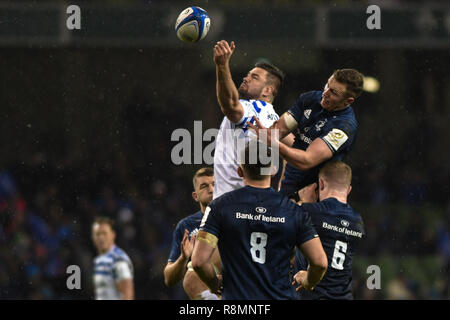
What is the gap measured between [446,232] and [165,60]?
24.5 ft

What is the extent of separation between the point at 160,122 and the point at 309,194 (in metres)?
11.2

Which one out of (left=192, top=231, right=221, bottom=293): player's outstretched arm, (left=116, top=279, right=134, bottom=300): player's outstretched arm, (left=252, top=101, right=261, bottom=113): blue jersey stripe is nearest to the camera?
(left=192, top=231, right=221, bottom=293): player's outstretched arm

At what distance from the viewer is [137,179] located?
17.5m

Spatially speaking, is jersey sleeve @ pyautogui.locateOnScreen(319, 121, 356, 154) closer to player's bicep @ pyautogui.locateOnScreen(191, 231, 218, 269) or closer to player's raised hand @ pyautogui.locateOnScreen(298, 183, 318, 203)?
player's raised hand @ pyautogui.locateOnScreen(298, 183, 318, 203)

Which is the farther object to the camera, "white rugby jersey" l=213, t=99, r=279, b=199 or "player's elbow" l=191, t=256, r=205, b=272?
"white rugby jersey" l=213, t=99, r=279, b=199

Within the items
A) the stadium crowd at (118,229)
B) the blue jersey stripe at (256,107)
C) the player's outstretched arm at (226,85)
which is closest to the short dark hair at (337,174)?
the blue jersey stripe at (256,107)

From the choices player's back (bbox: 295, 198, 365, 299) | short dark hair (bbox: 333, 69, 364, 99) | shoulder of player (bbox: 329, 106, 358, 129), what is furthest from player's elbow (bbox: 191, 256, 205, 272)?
short dark hair (bbox: 333, 69, 364, 99)

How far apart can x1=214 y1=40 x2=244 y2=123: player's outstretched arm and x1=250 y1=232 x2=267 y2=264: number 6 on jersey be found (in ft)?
4.05

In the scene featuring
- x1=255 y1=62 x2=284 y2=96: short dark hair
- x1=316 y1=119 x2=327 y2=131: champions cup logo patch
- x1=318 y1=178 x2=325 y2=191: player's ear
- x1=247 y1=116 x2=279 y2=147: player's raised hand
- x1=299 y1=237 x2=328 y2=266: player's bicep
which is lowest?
x1=299 y1=237 x2=328 y2=266: player's bicep

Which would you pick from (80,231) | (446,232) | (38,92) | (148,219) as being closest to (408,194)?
(446,232)

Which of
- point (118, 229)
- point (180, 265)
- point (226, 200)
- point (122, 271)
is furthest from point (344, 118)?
point (118, 229)

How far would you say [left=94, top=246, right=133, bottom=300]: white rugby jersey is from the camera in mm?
10930

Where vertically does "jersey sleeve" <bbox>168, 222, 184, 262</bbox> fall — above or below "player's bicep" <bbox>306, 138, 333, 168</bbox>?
below

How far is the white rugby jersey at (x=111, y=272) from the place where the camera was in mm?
10930
